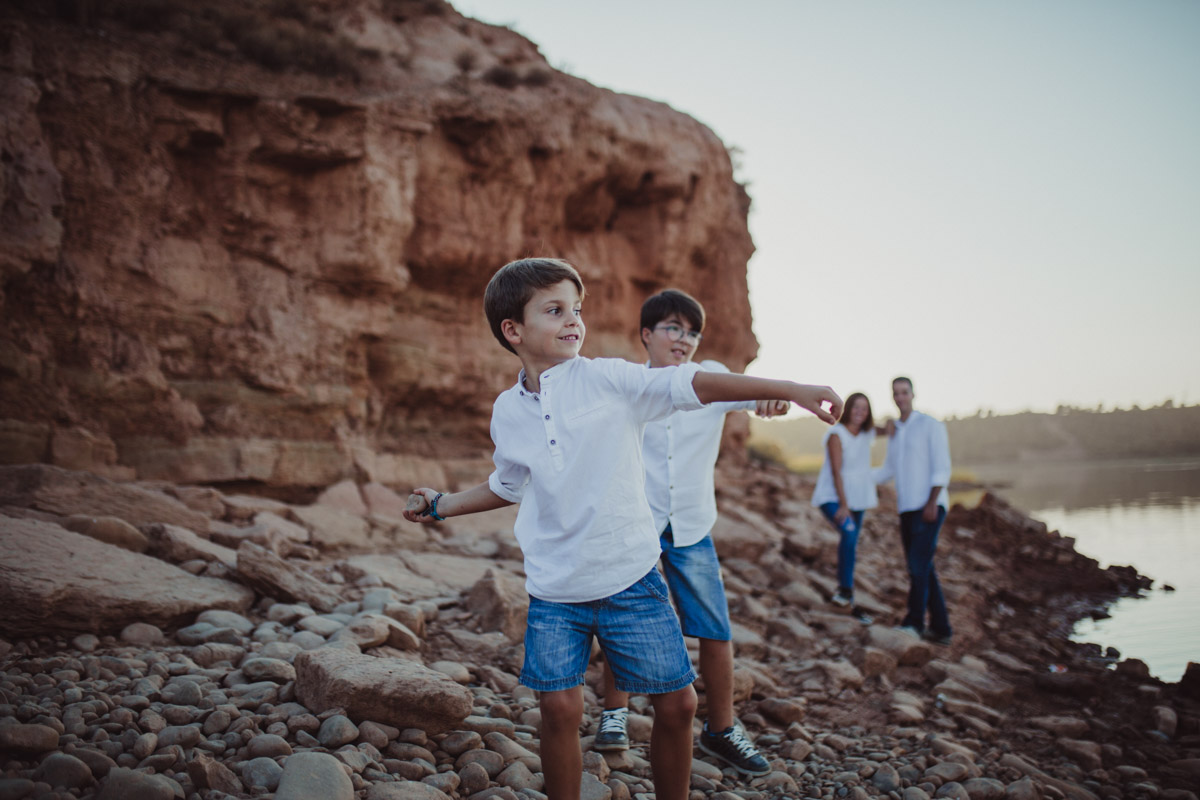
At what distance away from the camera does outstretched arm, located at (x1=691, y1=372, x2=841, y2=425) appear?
183 cm

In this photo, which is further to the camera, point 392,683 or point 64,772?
point 392,683

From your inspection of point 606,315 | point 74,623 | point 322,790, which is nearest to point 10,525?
point 74,623

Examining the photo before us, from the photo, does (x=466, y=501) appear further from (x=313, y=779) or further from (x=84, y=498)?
(x=84, y=498)

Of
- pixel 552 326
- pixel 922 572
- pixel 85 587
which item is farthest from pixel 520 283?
pixel 922 572

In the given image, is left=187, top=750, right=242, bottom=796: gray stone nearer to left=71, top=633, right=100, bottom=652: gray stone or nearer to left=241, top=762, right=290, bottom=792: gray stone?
left=241, top=762, right=290, bottom=792: gray stone

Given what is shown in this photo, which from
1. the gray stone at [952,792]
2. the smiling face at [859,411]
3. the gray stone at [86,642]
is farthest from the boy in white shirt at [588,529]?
the smiling face at [859,411]

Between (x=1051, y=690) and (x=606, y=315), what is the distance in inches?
365

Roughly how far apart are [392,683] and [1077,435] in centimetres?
6926

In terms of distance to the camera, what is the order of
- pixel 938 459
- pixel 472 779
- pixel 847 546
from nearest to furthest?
pixel 472 779, pixel 938 459, pixel 847 546

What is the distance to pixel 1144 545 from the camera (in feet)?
42.8

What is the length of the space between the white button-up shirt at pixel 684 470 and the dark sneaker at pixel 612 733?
81 centimetres

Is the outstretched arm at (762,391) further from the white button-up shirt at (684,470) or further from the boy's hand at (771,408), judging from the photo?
the white button-up shirt at (684,470)

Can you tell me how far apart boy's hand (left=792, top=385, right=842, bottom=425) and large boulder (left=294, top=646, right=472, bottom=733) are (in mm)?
1730

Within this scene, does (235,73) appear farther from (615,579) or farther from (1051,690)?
(1051,690)
